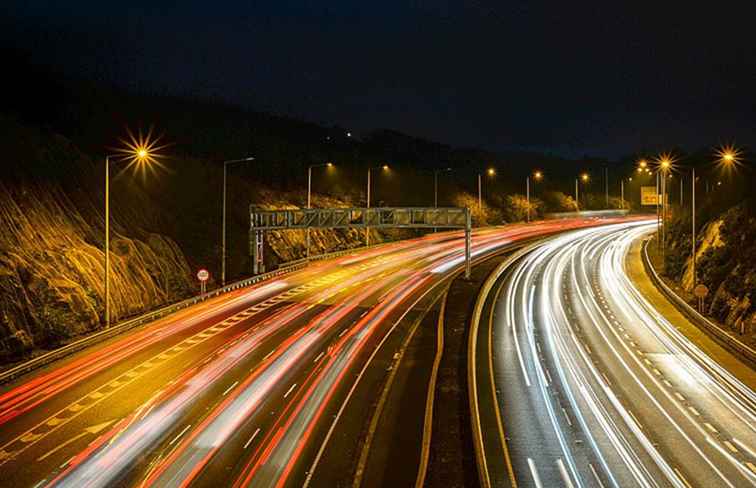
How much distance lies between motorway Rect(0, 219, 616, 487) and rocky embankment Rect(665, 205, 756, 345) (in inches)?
735

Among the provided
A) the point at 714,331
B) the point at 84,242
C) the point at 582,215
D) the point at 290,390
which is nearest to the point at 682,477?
the point at 290,390

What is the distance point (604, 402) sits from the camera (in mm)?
22406

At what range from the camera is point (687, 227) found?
68.0 meters

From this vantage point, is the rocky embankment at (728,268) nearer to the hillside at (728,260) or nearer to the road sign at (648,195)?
the hillside at (728,260)

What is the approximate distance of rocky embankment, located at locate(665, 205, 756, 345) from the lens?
119ft

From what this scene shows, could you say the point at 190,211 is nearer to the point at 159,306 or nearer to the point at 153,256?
the point at 153,256

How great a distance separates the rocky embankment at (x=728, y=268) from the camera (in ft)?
119

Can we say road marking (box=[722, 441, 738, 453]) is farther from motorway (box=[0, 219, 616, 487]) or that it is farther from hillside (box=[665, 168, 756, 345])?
hillside (box=[665, 168, 756, 345])

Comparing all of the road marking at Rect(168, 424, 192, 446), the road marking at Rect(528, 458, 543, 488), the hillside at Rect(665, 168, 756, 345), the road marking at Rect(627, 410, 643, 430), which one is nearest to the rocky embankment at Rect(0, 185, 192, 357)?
the road marking at Rect(168, 424, 192, 446)

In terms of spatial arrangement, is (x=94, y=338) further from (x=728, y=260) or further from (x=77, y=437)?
(x=728, y=260)

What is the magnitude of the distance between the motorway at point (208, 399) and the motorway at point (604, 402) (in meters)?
4.02

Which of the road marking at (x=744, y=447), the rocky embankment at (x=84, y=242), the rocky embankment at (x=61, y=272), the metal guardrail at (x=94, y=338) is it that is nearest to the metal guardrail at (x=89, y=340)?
the metal guardrail at (x=94, y=338)

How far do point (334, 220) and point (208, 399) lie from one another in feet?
130

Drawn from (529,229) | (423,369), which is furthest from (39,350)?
(529,229)
